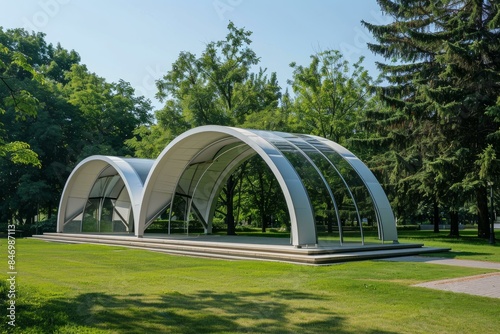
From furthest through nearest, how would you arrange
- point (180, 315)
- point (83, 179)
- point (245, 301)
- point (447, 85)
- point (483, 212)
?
1. point (83, 179)
2. point (483, 212)
3. point (447, 85)
4. point (245, 301)
5. point (180, 315)

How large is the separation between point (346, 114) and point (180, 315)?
30365 mm

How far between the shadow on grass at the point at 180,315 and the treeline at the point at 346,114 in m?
8.31

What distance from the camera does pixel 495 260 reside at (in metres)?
15.9

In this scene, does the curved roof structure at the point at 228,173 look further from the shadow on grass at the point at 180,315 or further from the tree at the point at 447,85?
the tree at the point at 447,85

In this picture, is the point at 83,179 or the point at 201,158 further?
the point at 83,179

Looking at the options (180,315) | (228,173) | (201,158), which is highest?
(201,158)

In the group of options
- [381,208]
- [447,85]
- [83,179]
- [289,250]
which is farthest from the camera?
[83,179]

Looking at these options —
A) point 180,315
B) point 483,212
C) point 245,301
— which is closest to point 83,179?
point 483,212

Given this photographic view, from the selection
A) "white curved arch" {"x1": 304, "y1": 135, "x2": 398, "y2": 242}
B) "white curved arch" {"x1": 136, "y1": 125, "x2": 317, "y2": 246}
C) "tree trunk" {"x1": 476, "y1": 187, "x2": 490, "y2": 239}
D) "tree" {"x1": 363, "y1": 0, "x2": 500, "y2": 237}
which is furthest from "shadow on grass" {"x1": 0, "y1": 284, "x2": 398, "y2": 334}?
"tree trunk" {"x1": 476, "y1": 187, "x2": 490, "y2": 239}

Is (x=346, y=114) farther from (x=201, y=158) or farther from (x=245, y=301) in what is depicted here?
(x=245, y=301)

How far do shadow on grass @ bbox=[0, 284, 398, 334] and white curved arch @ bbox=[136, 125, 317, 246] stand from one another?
6.49 meters

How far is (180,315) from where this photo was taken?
7414 mm

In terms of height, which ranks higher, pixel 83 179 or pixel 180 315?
pixel 83 179

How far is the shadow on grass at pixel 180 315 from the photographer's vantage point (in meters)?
6.70
